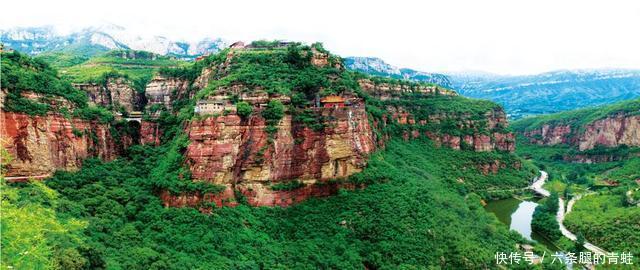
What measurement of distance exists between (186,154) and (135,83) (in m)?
20.4

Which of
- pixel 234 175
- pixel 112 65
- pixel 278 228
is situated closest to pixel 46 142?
pixel 234 175

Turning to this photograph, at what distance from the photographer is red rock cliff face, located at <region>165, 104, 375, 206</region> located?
38.2 m

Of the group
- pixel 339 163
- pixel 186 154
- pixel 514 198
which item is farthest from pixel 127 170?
pixel 514 198

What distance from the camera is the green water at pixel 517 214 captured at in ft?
181

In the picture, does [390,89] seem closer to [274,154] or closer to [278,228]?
[274,154]

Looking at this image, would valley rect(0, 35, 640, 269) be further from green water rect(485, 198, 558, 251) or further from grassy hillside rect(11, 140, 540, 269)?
green water rect(485, 198, 558, 251)

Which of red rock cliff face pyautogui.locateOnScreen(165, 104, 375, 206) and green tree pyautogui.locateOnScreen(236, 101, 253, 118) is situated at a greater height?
green tree pyautogui.locateOnScreen(236, 101, 253, 118)

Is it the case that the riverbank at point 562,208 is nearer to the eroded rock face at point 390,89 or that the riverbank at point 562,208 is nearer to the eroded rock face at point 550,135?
the eroded rock face at point 550,135

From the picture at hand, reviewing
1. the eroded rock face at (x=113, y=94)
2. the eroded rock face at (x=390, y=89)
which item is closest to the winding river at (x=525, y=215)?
the eroded rock face at (x=390, y=89)

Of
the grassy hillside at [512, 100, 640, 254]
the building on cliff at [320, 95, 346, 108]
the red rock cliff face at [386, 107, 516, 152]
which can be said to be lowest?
the grassy hillside at [512, 100, 640, 254]

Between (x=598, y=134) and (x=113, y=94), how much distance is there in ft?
315

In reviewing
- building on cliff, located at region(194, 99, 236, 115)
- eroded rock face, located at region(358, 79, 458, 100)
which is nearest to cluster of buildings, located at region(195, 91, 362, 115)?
building on cliff, located at region(194, 99, 236, 115)

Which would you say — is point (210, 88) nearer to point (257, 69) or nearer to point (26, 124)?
point (257, 69)

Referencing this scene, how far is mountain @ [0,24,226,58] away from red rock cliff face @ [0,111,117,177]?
170 ft
